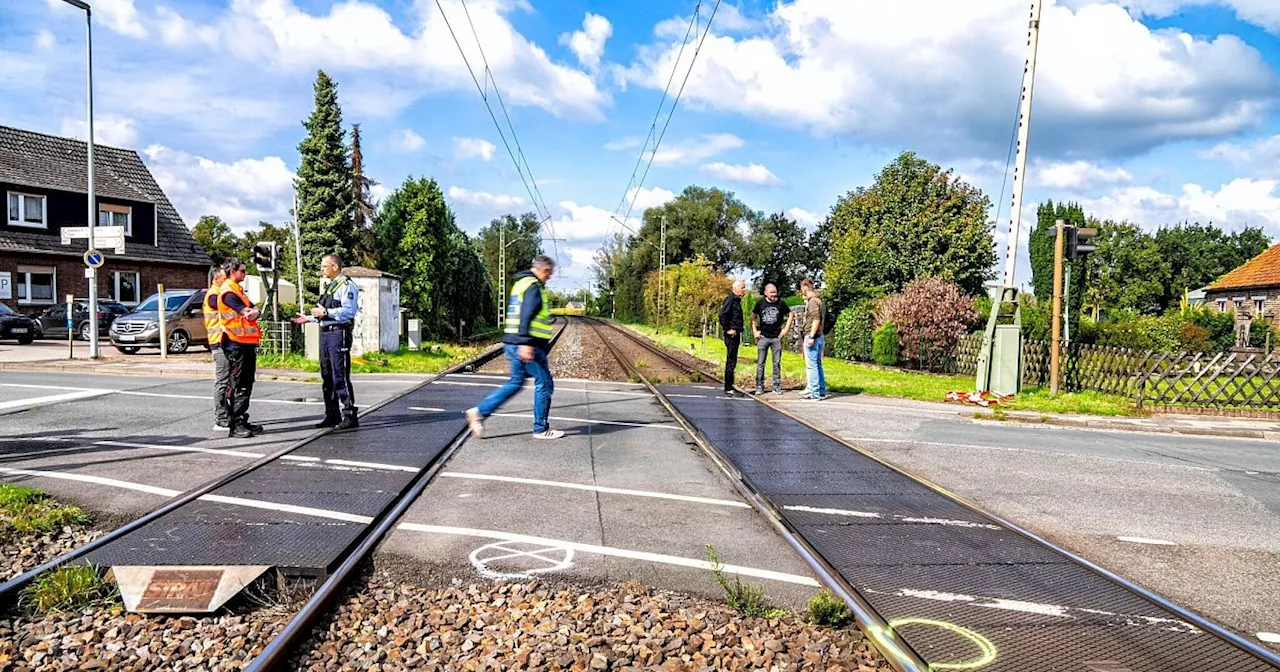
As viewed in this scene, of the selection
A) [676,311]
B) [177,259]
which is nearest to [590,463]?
[177,259]

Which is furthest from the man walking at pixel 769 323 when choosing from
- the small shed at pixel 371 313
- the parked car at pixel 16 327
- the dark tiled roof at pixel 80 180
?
the dark tiled roof at pixel 80 180

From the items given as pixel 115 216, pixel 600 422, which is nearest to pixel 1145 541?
pixel 600 422

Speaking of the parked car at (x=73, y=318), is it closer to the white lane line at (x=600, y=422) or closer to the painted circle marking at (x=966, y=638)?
the white lane line at (x=600, y=422)

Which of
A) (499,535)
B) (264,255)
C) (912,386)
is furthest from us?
(912,386)

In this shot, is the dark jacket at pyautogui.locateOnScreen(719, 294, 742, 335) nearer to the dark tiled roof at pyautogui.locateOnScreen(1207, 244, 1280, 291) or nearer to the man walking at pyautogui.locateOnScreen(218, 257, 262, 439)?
the man walking at pyautogui.locateOnScreen(218, 257, 262, 439)

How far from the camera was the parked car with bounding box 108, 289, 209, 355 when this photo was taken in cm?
2161

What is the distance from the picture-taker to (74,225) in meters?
36.0

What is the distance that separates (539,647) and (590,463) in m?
4.31

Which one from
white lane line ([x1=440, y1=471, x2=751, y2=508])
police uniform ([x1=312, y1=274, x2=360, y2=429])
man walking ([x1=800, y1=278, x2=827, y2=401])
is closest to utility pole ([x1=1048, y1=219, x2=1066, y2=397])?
man walking ([x1=800, y1=278, x2=827, y2=401])

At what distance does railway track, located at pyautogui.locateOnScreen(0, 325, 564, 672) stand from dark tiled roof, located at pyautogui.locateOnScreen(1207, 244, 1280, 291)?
5194 centimetres

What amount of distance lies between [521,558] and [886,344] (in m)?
22.0

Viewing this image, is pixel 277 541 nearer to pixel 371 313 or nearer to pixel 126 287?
pixel 371 313

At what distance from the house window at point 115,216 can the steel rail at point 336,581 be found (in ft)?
120

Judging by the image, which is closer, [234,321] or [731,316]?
[234,321]
